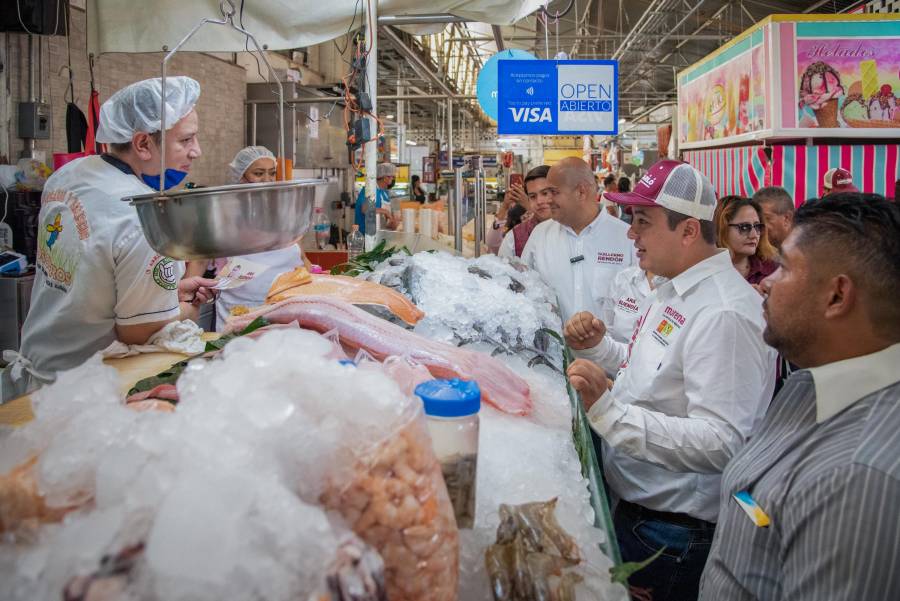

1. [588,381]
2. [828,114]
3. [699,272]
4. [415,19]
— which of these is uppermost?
[415,19]

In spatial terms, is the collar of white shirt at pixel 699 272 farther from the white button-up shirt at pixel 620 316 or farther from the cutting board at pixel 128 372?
the cutting board at pixel 128 372

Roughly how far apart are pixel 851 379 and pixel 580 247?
336 centimetres

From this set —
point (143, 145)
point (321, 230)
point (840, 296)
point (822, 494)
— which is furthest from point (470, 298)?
point (321, 230)

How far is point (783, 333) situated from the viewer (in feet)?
5.42

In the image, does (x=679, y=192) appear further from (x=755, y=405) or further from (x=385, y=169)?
(x=385, y=169)

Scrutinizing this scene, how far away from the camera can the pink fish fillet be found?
207 centimetres

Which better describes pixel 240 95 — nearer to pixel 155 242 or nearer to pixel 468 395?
pixel 155 242

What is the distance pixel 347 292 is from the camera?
2.71 meters

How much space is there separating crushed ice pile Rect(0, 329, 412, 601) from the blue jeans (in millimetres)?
1895

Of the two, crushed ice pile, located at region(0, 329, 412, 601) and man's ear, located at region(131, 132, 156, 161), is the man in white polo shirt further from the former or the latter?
man's ear, located at region(131, 132, 156, 161)

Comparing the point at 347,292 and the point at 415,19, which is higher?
the point at 415,19

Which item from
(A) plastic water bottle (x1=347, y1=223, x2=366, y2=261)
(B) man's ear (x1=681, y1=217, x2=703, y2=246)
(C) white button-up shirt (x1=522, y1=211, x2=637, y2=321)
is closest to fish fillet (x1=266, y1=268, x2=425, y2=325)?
(B) man's ear (x1=681, y1=217, x2=703, y2=246)

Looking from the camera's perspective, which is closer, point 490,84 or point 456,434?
point 456,434

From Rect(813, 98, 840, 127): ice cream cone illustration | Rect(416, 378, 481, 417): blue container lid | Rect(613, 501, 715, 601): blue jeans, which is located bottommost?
Rect(613, 501, 715, 601): blue jeans
